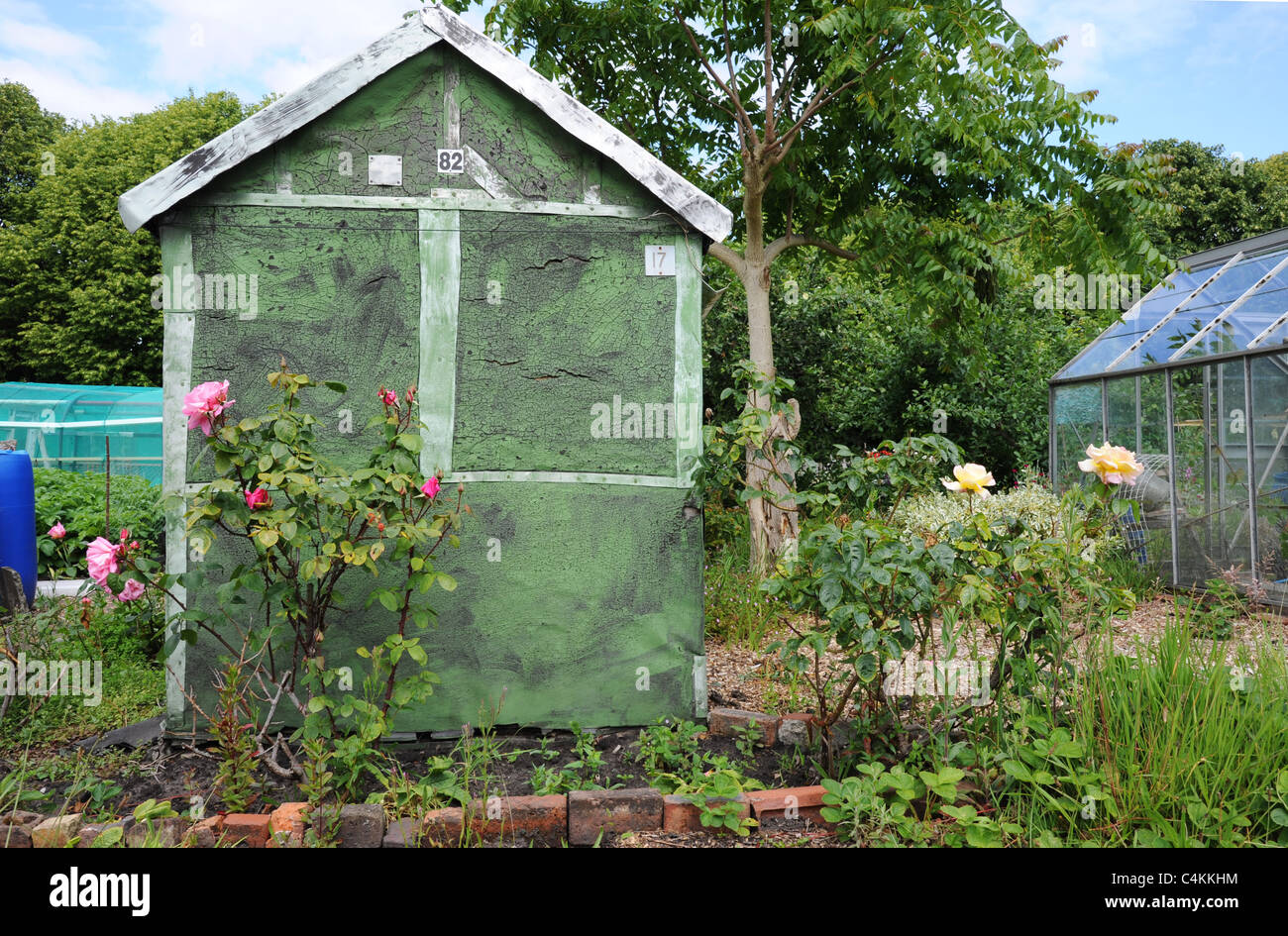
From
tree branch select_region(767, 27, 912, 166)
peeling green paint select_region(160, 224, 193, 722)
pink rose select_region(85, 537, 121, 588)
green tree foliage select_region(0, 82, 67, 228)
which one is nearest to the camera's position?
pink rose select_region(85, 537, 121, 588)

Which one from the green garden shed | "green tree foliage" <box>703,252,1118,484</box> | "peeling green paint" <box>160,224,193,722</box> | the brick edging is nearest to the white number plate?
the green garden shed

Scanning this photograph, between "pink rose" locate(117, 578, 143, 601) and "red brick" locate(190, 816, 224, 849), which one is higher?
"pink rose" locate(117, 578, 143, 601)

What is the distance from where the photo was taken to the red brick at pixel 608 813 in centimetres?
335

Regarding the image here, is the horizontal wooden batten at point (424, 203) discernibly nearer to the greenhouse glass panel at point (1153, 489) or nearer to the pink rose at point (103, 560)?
the pink rose at point (103, 560)

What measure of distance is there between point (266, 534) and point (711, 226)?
8.71ft

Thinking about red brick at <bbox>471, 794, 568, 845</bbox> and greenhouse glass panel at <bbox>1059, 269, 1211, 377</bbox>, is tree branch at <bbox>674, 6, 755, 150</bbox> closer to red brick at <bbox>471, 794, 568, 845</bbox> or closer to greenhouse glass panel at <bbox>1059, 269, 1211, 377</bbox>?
greenhouse glass panel at <bbox>1059, 269, 1211, 377</bbox>

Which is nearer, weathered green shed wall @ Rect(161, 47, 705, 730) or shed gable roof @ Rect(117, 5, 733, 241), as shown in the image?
shed gable roof @ Rect(117, 5, 733, 241)

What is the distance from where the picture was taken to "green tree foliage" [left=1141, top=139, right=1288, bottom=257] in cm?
2022

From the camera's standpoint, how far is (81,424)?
656 inches

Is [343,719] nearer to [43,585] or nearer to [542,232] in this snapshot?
[542,232]

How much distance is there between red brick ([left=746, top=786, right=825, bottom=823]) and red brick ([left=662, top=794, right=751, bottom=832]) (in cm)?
5

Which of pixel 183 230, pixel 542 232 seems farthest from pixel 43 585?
pixel 542 232

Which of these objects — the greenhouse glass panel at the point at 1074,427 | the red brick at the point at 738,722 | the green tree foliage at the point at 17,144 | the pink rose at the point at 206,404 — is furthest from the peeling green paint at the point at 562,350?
the green tree foliage at the point at 17,144

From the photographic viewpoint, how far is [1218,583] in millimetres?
4426
